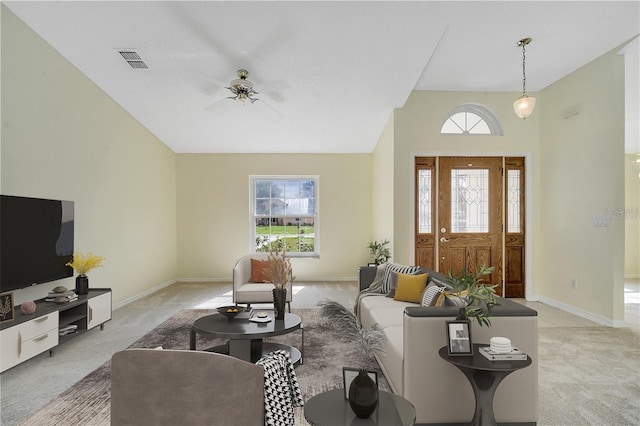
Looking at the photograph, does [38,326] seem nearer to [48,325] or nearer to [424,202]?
[48,325]

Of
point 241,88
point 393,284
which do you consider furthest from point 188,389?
point 241,88

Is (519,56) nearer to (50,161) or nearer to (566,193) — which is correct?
(566,193)

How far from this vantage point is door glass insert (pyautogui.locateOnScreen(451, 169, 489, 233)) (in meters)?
6.14

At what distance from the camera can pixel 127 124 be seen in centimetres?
598

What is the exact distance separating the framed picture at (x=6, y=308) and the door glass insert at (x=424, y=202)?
4.99 metres

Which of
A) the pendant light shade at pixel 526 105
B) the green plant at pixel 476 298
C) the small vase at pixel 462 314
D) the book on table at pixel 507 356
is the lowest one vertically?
the book on table at pixel 507 356

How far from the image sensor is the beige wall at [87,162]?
379cm

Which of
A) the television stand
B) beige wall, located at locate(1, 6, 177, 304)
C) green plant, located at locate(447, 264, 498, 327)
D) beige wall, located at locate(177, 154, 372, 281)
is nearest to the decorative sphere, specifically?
the television stand

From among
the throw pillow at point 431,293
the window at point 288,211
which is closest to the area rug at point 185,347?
the throw pillow at point 431,293

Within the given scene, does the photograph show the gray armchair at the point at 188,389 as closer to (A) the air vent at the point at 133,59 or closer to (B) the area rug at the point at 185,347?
(B) the area rug at the point at 185,347

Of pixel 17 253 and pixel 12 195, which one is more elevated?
pixel 12 195

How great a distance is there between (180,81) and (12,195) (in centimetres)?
238

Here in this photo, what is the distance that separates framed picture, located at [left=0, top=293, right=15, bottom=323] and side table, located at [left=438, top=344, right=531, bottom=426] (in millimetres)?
3313

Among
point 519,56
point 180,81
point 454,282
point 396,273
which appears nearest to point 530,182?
point 519,56
